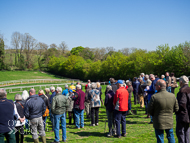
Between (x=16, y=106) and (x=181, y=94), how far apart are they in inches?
213

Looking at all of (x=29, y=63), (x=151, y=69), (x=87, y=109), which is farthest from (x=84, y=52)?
(x=87, y=109)

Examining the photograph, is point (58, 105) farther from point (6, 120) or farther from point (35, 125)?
point (6, 120)

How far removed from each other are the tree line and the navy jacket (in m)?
38.3

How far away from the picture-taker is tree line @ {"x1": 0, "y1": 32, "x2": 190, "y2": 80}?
40781mm

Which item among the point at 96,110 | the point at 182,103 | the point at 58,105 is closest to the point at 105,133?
the point at 96,110

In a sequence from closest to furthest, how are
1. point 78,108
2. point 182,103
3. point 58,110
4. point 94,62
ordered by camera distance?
point 182,103, point 58,110, point 78,108, point 94,62

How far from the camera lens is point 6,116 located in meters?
4.80

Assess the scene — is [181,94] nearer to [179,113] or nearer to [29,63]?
[179,113]

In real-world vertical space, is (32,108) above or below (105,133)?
above

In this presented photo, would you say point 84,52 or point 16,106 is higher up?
point 84,52

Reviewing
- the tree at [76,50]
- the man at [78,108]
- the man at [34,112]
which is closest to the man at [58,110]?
the man at [34,112]

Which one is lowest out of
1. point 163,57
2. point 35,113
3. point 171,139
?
point 171,139

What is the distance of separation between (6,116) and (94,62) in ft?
198

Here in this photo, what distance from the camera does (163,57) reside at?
43406 millimetres
